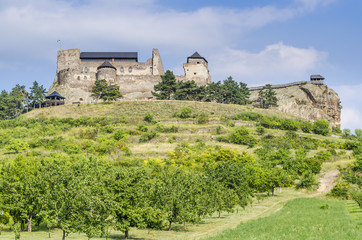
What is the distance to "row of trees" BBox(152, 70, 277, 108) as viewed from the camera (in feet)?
342

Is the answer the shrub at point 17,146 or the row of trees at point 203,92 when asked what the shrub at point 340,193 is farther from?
the row of trees at point 203,92

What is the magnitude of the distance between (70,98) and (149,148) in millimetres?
42717

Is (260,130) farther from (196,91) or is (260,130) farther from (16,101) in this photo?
(16,101)

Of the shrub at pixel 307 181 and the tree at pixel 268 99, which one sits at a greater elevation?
the tree at pixel 268 99

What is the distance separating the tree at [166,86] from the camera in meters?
103

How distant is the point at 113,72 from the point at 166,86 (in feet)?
56.2

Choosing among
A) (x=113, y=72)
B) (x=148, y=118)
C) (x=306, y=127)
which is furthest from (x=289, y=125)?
(x=113, y=72)

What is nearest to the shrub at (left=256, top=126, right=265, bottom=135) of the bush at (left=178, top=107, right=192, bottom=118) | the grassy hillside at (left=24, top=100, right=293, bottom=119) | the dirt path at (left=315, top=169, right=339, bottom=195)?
the grassy hillside at (left=24, top=100, right=293, bottom=119)

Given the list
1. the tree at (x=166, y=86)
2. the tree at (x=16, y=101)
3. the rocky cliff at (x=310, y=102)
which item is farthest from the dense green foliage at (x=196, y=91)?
the tree at (x=16, y=101)

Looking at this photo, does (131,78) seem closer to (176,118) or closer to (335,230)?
(176,118)

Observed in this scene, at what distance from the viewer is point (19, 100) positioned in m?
102

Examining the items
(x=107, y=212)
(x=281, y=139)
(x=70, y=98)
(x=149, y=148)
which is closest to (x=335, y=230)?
(x=107, y=212)

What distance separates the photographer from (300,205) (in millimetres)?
41594

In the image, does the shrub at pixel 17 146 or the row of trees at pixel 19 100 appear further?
the row of trees at pixel 19 100
